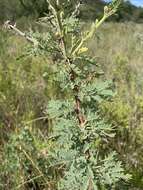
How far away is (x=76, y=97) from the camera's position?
5.08 feet

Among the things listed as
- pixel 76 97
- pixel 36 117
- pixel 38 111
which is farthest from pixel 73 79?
pixel 38 111

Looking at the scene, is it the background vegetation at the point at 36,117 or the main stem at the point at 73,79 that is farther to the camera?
the background vegetation at the point at 36,117

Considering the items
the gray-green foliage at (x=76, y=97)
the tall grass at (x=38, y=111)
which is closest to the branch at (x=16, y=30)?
the gray-green foliage at (x=76, y=97)

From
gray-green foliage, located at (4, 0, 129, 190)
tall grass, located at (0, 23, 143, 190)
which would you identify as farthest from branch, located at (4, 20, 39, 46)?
tall grass, located at (0, 23, 143, 190)

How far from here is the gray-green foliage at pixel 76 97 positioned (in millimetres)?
1459

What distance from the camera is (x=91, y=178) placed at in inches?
61.8

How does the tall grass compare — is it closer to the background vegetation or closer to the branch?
the background vegetation

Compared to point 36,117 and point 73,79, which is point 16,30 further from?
point 36,117

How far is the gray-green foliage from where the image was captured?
1459mm

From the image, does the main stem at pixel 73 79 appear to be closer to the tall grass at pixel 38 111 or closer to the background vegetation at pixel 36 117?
the background vegetation at pixel 36 117

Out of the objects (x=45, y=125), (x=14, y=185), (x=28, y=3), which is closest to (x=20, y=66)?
(x=45, y=125)

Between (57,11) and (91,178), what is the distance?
23.0 inches

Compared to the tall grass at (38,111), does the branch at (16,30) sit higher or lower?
higher

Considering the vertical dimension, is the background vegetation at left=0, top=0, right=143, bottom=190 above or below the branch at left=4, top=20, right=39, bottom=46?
below
